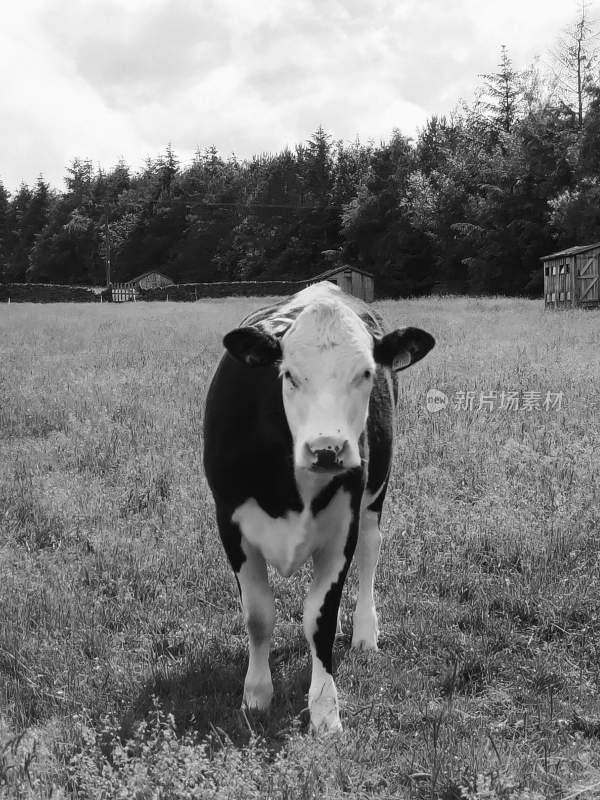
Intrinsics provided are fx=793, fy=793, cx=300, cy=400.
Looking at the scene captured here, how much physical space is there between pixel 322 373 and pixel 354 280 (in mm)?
49722

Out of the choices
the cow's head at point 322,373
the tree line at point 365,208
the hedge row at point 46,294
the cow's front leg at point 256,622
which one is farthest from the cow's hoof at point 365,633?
the hedge row at point 46,294

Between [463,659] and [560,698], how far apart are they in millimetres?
506

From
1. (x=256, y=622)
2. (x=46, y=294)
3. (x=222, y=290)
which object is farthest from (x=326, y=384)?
(x=46, y=294)

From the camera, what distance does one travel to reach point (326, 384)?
308 cm

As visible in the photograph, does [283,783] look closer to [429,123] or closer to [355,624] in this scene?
[355,624]

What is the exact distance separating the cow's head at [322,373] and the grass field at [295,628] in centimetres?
112

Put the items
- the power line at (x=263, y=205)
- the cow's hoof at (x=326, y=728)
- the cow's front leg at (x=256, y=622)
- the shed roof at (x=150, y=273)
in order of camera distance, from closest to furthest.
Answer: the cow's hoof at (x=326, y=728), the cow's front leg at (x=256, y=622), the power line at (x=263, y=205), the shed roof at (x=150, y=273)

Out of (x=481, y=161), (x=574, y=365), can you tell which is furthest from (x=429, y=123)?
(x=574, y=365)

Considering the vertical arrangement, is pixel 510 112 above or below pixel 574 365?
above

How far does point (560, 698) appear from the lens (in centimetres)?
355

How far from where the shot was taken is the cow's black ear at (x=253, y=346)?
3207mm
